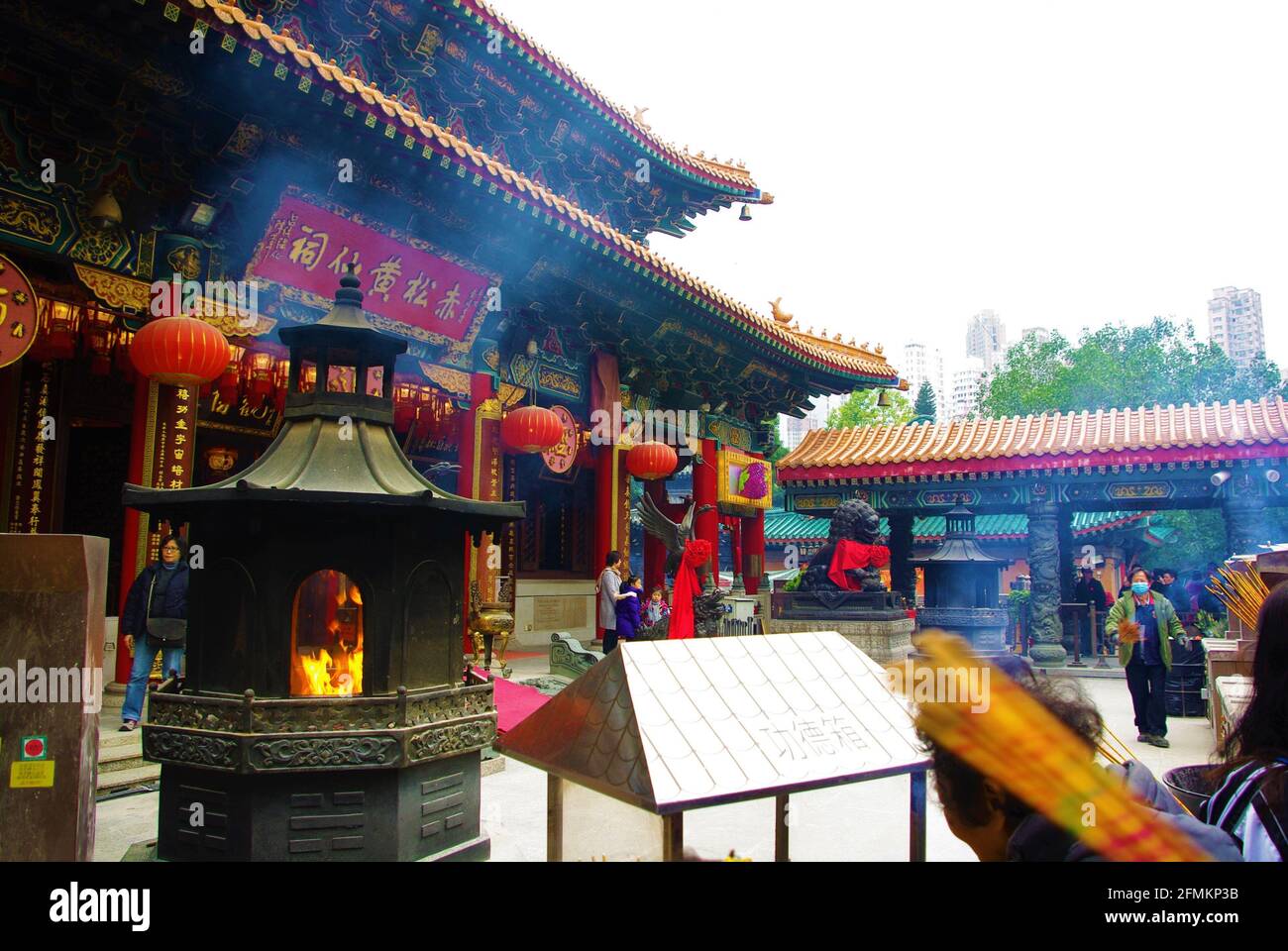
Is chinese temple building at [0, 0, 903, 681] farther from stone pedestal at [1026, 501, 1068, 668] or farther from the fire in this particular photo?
stone pedestal at [1026, 501, 1068, 668]

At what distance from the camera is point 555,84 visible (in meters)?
11.2

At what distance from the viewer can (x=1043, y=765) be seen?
1798 millimetres

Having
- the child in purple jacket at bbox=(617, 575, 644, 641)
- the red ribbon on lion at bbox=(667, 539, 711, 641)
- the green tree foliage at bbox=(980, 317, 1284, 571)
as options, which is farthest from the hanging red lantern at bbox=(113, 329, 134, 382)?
the green tree foliage at bbox=(980, 317, 1284, 571)

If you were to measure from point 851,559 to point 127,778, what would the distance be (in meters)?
8.95

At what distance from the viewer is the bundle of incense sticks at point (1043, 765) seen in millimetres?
1620

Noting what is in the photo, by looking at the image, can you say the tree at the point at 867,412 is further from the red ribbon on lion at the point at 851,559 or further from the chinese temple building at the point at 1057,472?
the red ribbon on lion at the point at 851,559

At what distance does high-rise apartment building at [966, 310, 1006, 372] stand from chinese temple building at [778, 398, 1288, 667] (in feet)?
255

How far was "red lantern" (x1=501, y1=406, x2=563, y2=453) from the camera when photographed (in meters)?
9.55

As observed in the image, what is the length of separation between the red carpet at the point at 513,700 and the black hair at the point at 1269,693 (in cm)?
539

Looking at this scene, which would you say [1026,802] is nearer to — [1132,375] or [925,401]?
[1132,375]

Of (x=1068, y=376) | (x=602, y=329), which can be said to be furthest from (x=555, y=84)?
(x=1068, y=376)

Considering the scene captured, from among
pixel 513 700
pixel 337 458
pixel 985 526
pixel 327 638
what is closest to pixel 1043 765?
pixel 337 458

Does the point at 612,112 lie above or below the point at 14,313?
above
